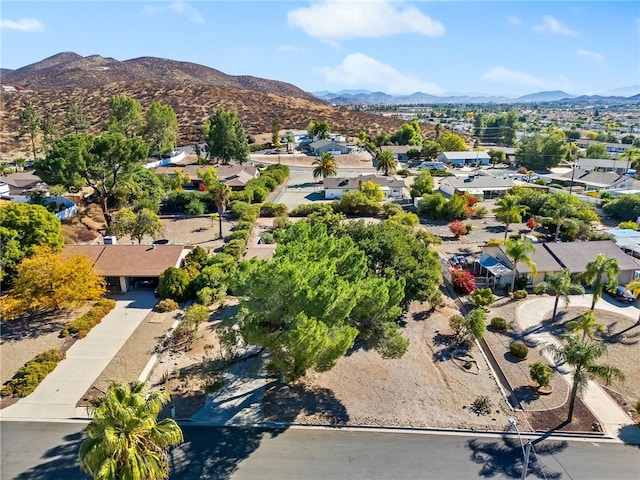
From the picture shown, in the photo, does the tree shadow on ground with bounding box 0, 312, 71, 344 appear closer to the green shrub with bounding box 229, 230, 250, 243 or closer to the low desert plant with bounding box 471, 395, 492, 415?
the green shrub with bounding box 229, 230, 250, 243

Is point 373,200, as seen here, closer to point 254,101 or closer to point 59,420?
point 59,420

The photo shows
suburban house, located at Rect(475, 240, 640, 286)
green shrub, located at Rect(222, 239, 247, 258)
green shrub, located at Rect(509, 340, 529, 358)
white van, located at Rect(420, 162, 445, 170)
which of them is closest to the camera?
green shrub, located at Rect(509, 340, 529, 358)

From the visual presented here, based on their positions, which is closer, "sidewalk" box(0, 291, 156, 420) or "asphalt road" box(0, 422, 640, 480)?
"asphalt road" box(0, 422, 640, 480)

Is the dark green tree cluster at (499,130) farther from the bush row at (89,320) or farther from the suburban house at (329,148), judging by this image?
the bush row at (89,320)

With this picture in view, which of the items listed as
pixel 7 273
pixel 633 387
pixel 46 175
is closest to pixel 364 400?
pixel 633 387

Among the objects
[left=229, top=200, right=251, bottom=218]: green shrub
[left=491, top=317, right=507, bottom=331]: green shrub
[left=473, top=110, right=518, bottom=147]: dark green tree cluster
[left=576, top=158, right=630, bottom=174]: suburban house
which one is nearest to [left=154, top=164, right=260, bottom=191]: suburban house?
[left=229, top=200, right=251, bottom=218]: green shrub

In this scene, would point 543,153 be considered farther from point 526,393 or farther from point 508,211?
point 526,393
